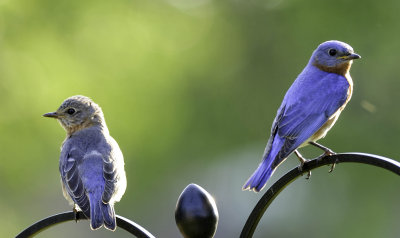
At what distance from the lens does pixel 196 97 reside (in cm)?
1046

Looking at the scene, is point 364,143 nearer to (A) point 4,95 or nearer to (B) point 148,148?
(B) point 148,148

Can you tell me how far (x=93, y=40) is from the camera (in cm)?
1048

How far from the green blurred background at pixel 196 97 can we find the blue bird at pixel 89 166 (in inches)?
119

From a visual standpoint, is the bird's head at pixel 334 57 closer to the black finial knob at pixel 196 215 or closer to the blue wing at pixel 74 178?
the blue wing at pixel 74 178

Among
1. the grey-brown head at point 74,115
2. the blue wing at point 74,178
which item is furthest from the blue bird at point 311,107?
the grey-brown head at point 74,115

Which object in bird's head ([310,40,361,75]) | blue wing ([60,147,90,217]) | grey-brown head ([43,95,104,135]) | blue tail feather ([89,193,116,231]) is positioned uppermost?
bird's head ([310,40,361,75])

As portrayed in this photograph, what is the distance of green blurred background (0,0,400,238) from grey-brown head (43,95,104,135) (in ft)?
9.82

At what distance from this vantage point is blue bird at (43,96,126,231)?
5.02 metres

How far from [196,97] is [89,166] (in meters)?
5.13

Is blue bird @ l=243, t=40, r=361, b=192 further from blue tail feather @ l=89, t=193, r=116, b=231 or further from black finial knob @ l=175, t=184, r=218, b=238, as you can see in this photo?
black finial knob @ l=175, t=184, r=218, b=238

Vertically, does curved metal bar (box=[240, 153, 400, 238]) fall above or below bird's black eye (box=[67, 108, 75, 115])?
below

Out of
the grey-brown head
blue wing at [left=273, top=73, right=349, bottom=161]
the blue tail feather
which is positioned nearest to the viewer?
the blue tail feather

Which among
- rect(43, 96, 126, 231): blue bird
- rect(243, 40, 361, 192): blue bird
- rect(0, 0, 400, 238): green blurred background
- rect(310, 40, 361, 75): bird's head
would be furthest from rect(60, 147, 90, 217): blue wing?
rect(0, 0, 400, 238): green blurred background

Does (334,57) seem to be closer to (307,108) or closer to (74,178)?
(307,108)
